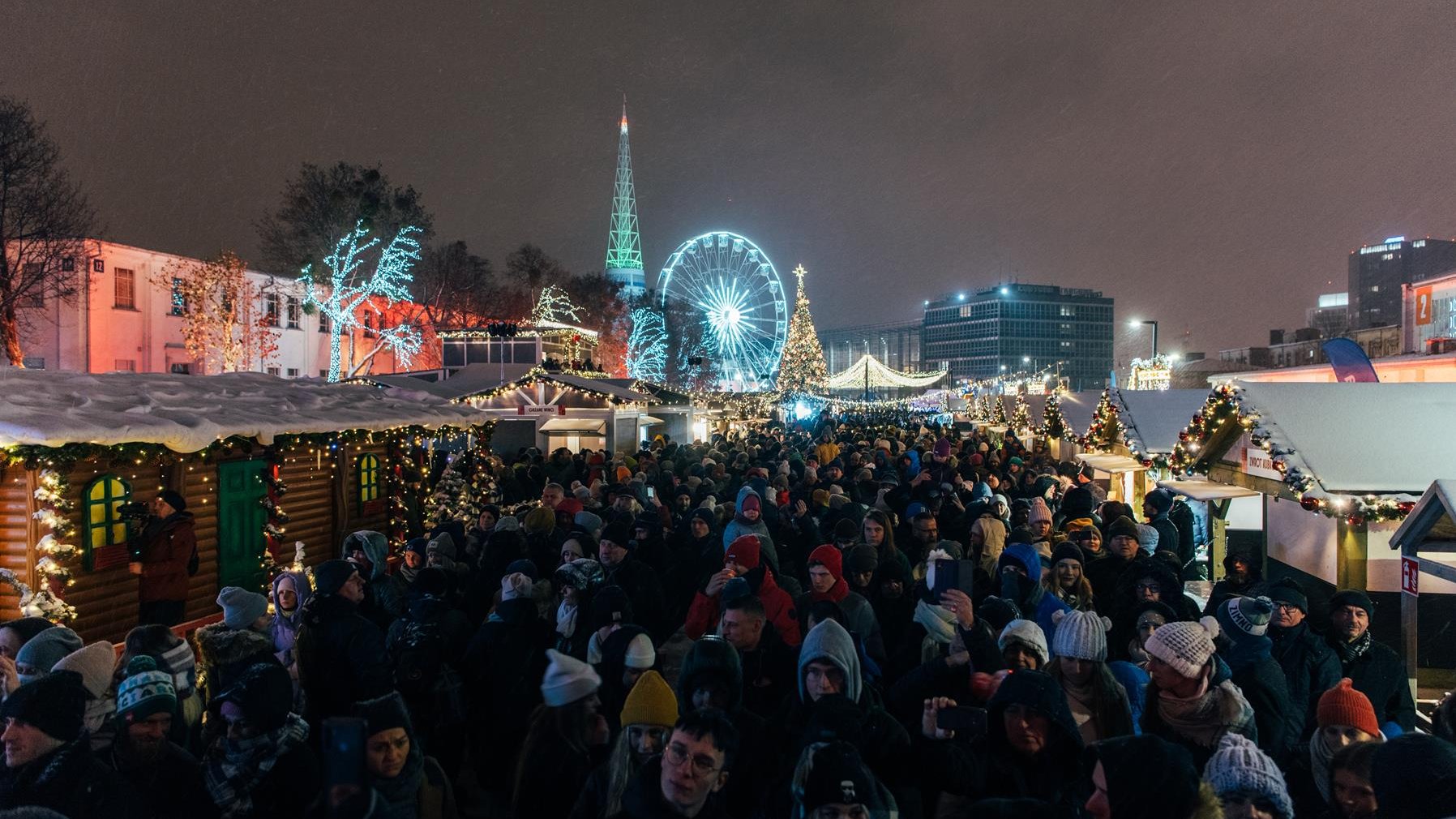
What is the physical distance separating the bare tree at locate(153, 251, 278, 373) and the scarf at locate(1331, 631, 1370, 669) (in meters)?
35.9

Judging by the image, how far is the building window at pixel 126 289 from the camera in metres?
36.6

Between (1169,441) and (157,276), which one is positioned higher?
(157,276)

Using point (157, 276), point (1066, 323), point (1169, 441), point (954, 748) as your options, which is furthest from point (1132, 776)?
point (1066, 323)

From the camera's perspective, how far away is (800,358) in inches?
2510

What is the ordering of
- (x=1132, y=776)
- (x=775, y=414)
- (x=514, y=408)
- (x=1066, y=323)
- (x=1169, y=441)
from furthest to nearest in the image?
(x=1066, y=323) → (x=775, y=414) → (x=514, y=408) → (x=1169, y=441) → (x=1132, y=776)

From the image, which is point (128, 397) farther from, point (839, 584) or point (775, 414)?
point (775, 414)

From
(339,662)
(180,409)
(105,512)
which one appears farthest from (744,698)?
(180,409)

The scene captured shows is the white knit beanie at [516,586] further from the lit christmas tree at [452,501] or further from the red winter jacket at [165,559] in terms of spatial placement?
the lit christmas tree at [452,501]

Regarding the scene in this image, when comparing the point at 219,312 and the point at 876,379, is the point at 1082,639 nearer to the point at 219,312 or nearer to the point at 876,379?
the point at 219,312

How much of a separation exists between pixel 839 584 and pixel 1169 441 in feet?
36.4

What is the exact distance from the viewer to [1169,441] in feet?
50.3

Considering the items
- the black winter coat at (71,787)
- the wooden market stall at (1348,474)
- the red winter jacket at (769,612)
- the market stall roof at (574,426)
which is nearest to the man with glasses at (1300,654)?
the red winter jacket at (769,612)

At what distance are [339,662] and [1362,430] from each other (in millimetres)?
9486

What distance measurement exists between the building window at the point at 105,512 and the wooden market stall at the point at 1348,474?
10791 millimetres
